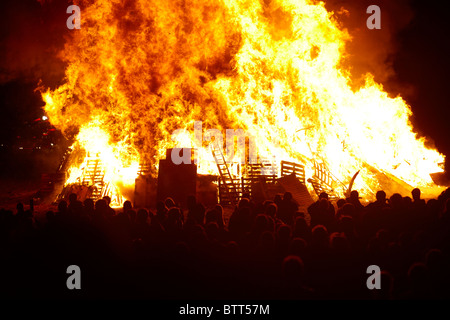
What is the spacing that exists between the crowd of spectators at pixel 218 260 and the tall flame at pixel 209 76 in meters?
9.63

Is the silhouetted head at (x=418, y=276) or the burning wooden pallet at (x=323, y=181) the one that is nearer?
the silhouetted head at (x=418, y=276)

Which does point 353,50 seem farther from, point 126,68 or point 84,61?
point 84,61

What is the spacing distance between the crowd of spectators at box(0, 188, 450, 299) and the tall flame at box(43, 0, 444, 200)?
963 cm

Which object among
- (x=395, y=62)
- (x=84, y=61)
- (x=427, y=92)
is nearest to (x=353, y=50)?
(x=395, y=62)

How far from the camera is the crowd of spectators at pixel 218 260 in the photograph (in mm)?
3697

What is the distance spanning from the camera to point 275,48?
50.1 ft

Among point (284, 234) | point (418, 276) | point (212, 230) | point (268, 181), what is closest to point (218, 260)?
point (212, 230)

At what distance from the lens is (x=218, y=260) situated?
404 cm

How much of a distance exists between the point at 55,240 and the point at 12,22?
16495 mm

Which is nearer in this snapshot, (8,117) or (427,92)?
(427,92)

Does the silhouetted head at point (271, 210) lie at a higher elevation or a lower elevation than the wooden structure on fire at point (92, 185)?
lower

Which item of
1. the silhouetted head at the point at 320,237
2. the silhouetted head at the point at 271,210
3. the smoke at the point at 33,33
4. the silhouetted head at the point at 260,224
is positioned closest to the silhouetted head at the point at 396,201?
the silhouetted head at the point at 271,210

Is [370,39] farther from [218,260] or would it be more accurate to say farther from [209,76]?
[218,260]

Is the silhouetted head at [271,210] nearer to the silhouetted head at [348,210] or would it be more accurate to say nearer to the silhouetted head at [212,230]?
the silhouetted head at [348,210]
